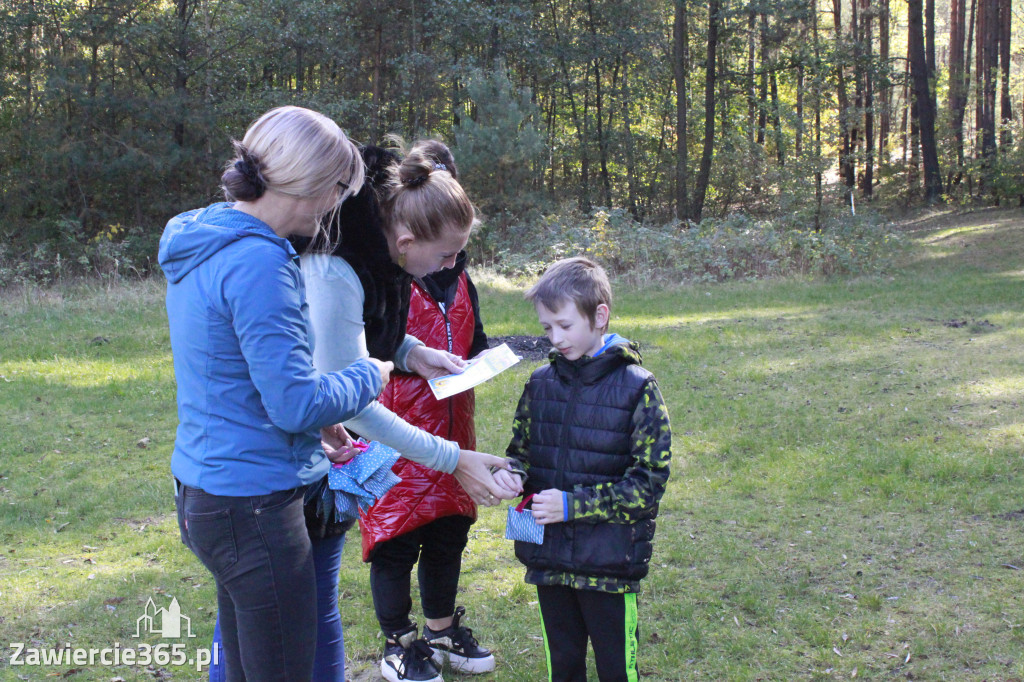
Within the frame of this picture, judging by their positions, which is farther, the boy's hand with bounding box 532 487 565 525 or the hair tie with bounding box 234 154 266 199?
the boy's hand with bounding box 532 487 565 525

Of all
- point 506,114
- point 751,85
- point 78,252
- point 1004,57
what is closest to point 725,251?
point 506,114

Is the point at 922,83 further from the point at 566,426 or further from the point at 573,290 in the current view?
the point at 566,426

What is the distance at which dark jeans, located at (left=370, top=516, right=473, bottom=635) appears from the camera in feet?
9.50

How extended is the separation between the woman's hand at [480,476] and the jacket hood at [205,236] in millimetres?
861

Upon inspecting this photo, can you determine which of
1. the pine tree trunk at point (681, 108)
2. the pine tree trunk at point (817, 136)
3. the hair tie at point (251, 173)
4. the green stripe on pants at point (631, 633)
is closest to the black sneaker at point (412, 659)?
the green stripe on pants at point (631, 633)

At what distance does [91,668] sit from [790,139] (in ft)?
66.1

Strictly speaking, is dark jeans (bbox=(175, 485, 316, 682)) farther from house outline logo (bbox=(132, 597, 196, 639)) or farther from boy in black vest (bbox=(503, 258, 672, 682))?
house outline logo (bbox=(132, 597, 196, 639))

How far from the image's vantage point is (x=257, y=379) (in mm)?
1737

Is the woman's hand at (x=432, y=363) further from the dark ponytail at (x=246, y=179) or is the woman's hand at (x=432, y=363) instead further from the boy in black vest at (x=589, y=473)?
the dark ponytail at (x=246, y=179)

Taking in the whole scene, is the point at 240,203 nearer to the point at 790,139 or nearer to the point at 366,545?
the point at 366,545

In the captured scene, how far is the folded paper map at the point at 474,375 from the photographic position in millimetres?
2471

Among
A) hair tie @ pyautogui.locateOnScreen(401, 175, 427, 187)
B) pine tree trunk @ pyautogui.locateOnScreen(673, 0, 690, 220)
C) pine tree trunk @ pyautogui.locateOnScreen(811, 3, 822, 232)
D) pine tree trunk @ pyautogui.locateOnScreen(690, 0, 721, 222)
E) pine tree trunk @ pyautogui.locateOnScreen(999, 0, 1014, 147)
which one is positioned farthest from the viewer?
pine tree trunk @ pyautogui.locateOnScreen(999, 0, 1014, 147)

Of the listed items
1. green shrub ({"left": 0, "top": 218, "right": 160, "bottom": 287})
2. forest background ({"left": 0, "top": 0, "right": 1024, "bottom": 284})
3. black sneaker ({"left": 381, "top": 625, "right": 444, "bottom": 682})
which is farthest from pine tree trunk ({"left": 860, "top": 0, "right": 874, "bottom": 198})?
black sneaker ({"left": 381, "top": 625, "right": 444, "bottom": 682})

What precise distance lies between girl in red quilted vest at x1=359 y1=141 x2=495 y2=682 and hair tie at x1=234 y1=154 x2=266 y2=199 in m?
0.95
